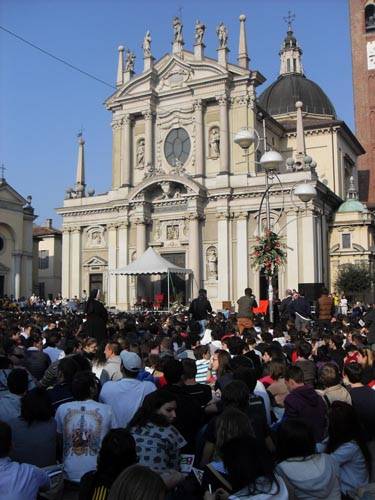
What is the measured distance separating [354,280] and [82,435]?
3539 cm

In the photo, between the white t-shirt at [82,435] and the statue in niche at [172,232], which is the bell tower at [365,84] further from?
the white t-shirt at [82,435]

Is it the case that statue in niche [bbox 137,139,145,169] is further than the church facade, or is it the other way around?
the church facade

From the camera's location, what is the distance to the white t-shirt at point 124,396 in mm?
6301

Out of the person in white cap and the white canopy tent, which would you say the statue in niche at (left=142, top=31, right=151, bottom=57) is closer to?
the white canopy tent

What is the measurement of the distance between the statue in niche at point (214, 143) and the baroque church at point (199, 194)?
7 centimetres

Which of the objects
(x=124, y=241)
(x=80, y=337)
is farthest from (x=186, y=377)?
(x=124, y=241)

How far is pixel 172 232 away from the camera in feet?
136

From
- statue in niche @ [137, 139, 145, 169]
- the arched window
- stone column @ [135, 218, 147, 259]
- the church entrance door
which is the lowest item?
the church entrance door

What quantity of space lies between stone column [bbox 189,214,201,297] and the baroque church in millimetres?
70

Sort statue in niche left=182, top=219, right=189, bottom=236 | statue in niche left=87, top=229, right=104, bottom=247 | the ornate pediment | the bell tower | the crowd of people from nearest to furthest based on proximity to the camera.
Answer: the crowd of people, statue in niche left=182, top=219, right=189, bottom=236, the ornate pediment, statue in niche left=87, top=229, right=104, bottom=247, the bell tower

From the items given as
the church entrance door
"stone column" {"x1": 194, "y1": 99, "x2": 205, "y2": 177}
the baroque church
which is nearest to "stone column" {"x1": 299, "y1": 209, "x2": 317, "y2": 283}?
the baroque church

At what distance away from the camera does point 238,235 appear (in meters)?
38.8

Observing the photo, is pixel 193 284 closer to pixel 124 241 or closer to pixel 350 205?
pixel 124 241

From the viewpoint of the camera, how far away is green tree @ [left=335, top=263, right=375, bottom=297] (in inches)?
1503
